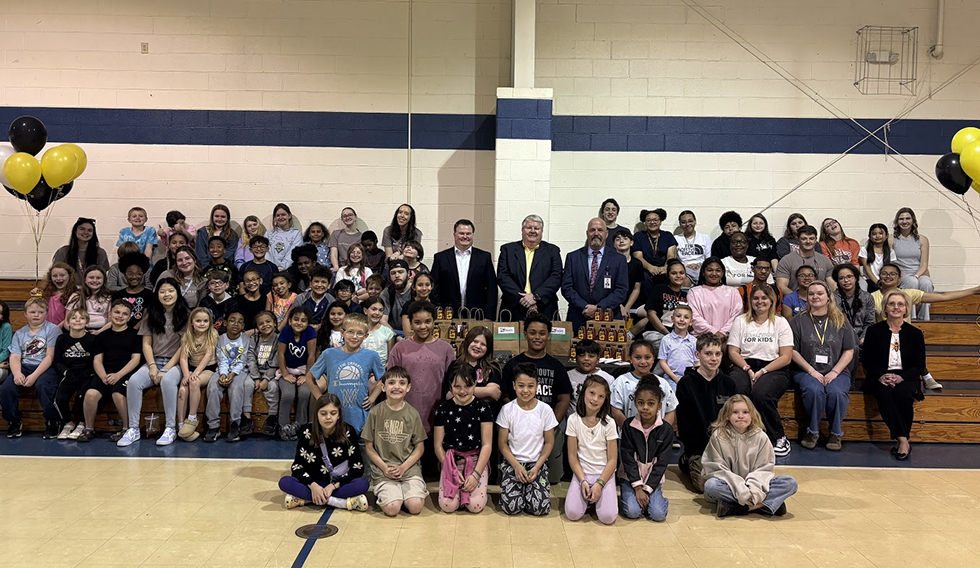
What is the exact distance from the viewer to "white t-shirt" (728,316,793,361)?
6613 mm

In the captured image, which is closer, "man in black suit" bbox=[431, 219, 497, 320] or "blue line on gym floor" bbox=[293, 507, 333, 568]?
"blue line on gym floor" bbox=[293, 507, 333, 568]

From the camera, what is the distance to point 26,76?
31.6 ft

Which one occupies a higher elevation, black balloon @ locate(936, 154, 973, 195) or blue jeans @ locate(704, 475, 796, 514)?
black balloon @ locate(936, 154, 973, 195)

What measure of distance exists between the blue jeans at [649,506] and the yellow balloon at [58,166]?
6374 mm

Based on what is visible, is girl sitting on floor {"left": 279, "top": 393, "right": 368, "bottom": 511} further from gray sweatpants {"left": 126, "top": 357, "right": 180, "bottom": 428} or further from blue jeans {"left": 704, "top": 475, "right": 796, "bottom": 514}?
blue jeans {"left": 704, "top": 475, "right": 796, "bottom": 514}

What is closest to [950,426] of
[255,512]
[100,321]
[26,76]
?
[255,512]

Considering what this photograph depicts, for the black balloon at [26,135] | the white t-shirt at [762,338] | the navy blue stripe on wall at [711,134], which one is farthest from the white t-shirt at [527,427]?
the black balloon at [26,135]

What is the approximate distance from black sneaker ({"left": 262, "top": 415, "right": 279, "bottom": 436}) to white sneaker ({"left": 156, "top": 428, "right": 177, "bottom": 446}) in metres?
0.71

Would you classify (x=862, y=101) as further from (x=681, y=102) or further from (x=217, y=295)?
(x=217, y=295)

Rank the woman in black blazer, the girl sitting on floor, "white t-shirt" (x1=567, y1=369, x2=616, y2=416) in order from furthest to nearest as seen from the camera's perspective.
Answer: the woman in black blazer → "white t-shirt" (x1=567, y1=369, x2=616, y2=416) → the girl sitting on floor

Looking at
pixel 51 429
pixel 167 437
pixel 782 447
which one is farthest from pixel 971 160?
pixel 51 429

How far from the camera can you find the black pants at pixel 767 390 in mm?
6035

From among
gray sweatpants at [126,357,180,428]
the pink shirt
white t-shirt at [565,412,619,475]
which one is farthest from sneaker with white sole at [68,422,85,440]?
the pink shirt

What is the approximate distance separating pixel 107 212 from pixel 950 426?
9.39 meters
